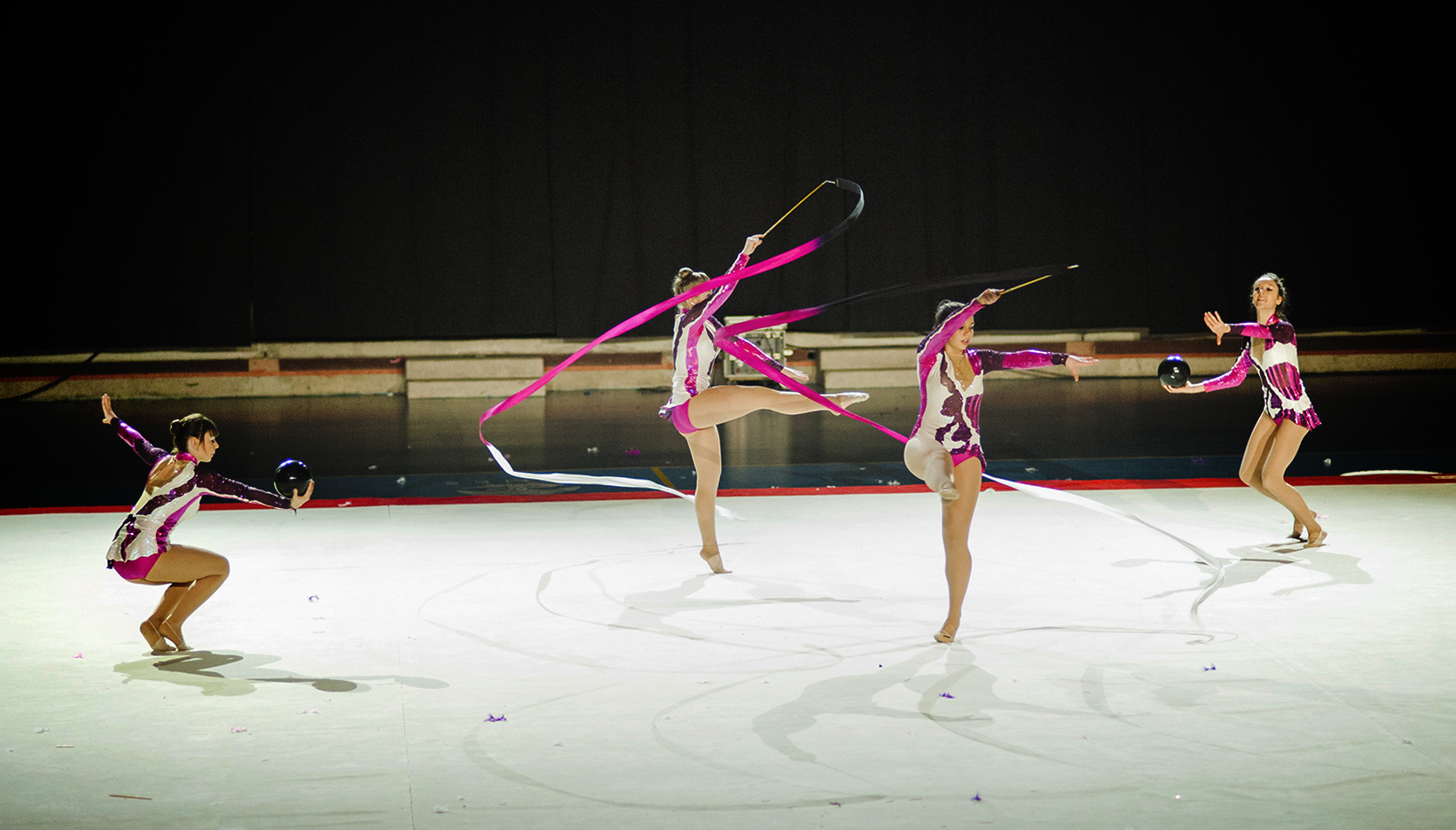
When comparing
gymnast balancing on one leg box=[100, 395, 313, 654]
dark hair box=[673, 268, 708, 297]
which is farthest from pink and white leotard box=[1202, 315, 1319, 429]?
gymnast balancing on one leg box=[100, 395, 313, 654]

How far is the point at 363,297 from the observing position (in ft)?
50.8

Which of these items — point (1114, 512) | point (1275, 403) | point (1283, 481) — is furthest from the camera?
point (1275, 403)

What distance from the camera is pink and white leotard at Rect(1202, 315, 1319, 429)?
236 inches

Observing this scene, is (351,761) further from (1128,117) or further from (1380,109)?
(1380,109)

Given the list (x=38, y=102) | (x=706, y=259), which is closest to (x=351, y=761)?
(x=706, y=259)

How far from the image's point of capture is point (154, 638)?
4355 millimetres

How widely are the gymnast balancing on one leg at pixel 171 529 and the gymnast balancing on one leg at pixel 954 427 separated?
2.26 m

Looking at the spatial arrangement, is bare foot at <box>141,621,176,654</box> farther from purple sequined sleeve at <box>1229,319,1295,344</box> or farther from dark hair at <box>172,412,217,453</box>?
purple sequined sleeve at <box>1229,319,1295,344</box>

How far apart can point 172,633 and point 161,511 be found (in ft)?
1.45

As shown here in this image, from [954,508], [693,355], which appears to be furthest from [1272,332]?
[693,355]

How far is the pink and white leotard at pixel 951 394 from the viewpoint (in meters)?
4.45

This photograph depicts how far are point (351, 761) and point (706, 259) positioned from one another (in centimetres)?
1291

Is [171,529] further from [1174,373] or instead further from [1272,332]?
[1272,332]

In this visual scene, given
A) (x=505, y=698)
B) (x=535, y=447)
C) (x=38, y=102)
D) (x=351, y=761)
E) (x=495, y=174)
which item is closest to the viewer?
(x=351, y=761)
